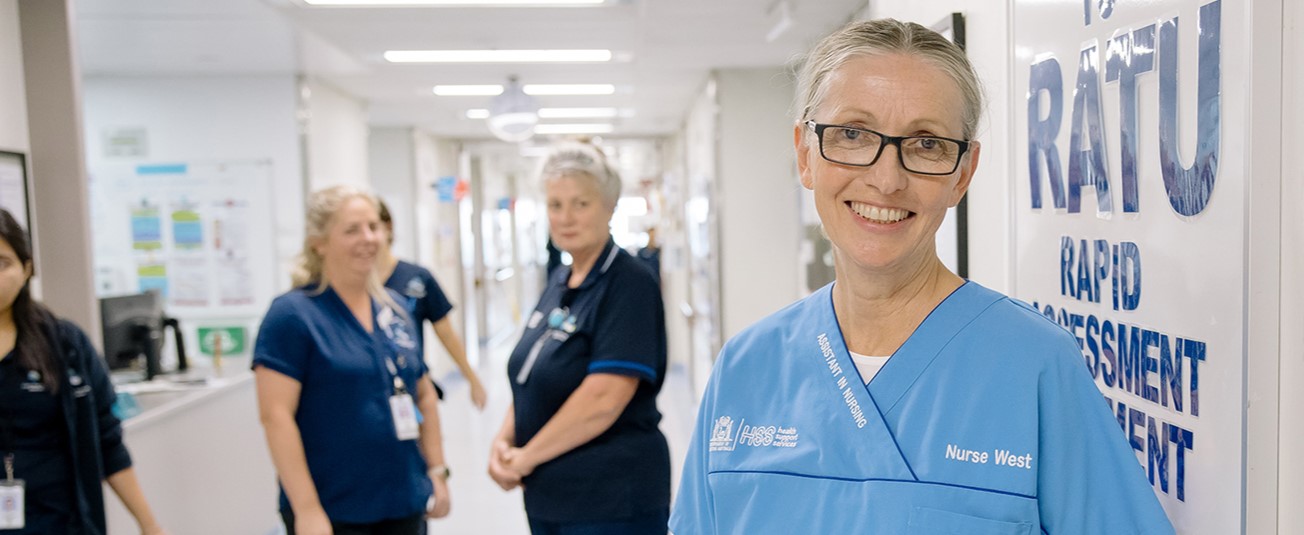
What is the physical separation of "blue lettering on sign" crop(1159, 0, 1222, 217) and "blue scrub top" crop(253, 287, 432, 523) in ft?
5.99

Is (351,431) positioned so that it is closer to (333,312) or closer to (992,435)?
(333,312)

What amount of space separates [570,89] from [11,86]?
3.94 meters

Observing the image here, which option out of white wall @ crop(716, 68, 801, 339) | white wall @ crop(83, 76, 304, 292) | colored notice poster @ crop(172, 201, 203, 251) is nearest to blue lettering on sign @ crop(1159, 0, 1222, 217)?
white wall @ crop(716, 68, 801, 339)

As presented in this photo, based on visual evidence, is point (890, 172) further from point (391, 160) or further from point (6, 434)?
point (391, 160)

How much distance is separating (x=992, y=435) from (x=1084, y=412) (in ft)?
0.31

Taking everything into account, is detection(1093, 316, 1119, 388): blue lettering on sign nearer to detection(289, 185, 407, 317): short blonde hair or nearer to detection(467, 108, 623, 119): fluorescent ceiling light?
detection(289, 185, 407, 317): short blonde hair

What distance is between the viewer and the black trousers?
7.35 feet

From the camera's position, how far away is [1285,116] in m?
0.89

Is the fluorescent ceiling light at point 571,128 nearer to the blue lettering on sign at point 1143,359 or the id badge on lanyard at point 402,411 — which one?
the id badge on lanyard at point 402,411

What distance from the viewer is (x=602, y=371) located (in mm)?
2025

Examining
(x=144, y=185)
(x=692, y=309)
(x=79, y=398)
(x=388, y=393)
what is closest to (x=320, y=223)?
(x=388, y=393)

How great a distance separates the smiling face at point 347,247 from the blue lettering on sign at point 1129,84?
6.02 feet

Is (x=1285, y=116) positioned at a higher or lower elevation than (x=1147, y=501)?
higher

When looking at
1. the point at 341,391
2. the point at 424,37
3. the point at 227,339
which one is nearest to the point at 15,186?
the point at 341,391
